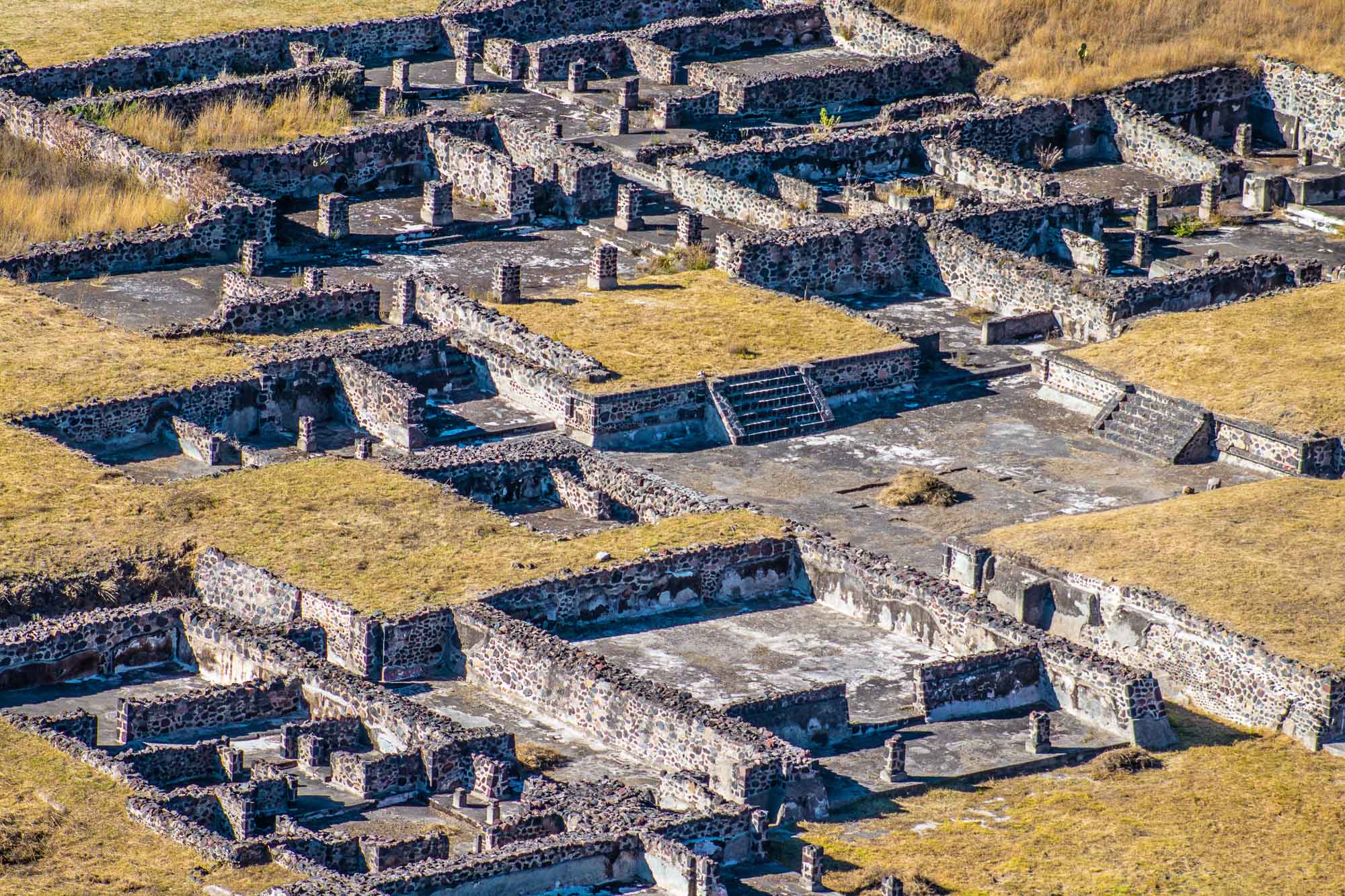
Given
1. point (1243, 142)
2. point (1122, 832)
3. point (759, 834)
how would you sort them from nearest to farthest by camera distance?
point (759, 834) → point (1122, 832) → point (1243, 142)

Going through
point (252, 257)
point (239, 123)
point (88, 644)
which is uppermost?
point (239, 123)

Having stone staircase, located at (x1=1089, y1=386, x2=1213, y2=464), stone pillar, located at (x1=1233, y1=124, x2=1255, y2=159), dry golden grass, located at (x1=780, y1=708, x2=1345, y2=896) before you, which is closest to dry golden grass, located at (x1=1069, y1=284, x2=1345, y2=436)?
stone staircase, located at (x1=1089, y1=386, x2=1213, y2=464)

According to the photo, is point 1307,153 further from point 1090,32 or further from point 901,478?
point 901,478

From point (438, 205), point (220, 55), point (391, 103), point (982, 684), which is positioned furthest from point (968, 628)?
point (220, 55)

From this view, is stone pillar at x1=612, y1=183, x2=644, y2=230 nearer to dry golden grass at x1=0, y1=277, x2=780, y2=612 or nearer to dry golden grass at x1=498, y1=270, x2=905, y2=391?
dry golden grass at x1=498, y1=270, x2=905, y2=391

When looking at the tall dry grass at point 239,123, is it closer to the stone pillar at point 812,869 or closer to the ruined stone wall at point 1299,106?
the ruined stone wall at point 1299,106

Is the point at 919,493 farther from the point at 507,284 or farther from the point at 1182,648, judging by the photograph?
the point at 507,284
